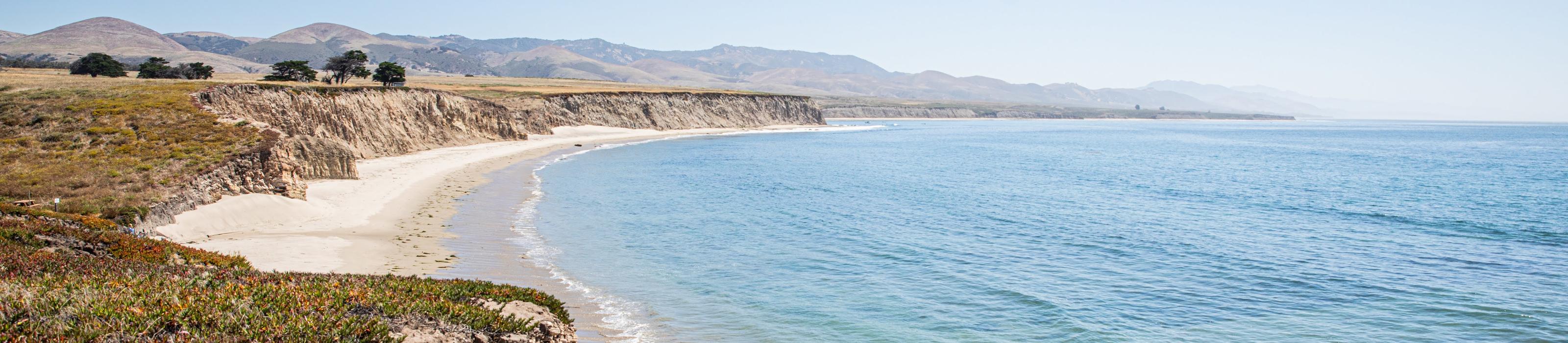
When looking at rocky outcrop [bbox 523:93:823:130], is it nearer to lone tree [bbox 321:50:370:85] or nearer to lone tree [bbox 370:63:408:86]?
lone tree [bbox 370:63:408:86]

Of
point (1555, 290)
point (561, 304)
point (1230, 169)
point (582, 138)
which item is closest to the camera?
point (561, 304)

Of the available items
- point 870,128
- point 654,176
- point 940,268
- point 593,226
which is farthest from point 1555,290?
point 870,128

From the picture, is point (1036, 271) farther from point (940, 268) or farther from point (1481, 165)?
point (1481, 165)

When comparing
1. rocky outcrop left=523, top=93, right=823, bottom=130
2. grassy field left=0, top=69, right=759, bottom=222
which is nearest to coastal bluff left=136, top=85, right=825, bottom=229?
rocky outcrop left=523, top=93, right=823, bottom=130

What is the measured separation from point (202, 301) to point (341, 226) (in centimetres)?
1734

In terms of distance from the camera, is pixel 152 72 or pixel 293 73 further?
pixel 293 73

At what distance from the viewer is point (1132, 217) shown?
32031 mm

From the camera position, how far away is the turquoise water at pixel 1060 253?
16.1m

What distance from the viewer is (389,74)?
79.6 metres

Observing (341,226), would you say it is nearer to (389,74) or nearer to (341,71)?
(341,71)

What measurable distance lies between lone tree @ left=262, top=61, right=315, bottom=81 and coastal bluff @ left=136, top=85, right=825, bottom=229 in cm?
1127

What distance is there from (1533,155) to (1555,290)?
80.6m

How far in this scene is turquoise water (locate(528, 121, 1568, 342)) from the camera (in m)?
16.1

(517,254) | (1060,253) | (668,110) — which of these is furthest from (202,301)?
(668,110)
